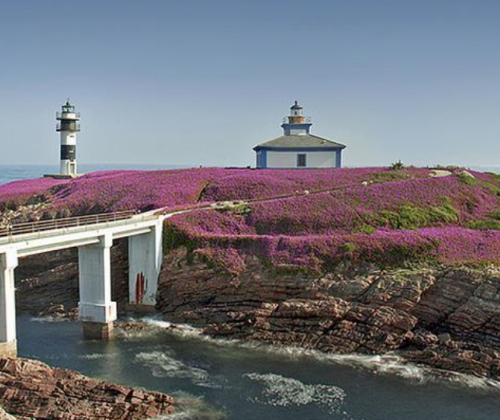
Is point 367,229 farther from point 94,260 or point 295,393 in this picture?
point 94,260

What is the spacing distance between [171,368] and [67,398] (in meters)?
7.97

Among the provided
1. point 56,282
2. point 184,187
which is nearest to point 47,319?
point 56,282

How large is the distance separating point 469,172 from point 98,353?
52.1 m

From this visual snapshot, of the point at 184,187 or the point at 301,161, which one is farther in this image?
the point at 301,161

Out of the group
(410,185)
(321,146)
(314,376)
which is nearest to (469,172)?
(410,185)

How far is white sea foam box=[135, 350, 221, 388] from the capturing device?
106 ft

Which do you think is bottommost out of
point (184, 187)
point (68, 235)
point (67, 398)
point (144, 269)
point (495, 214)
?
point (67, 398)

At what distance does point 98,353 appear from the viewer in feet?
120

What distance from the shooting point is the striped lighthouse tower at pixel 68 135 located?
279 ft

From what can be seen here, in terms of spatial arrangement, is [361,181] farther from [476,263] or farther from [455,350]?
[455,350]

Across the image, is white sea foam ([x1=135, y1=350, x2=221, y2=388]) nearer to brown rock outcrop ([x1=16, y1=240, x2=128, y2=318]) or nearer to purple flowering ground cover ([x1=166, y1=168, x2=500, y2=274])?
purple flowering ground cover ([x1=166, y1=168, x2=500, y2=274])

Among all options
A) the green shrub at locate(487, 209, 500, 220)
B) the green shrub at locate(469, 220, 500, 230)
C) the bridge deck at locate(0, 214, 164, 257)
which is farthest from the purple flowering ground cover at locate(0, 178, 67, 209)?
the green shrub at locate(487, 209, 500, 220)

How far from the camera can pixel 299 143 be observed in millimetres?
74875

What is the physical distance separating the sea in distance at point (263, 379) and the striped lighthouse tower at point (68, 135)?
4972 centimetres
